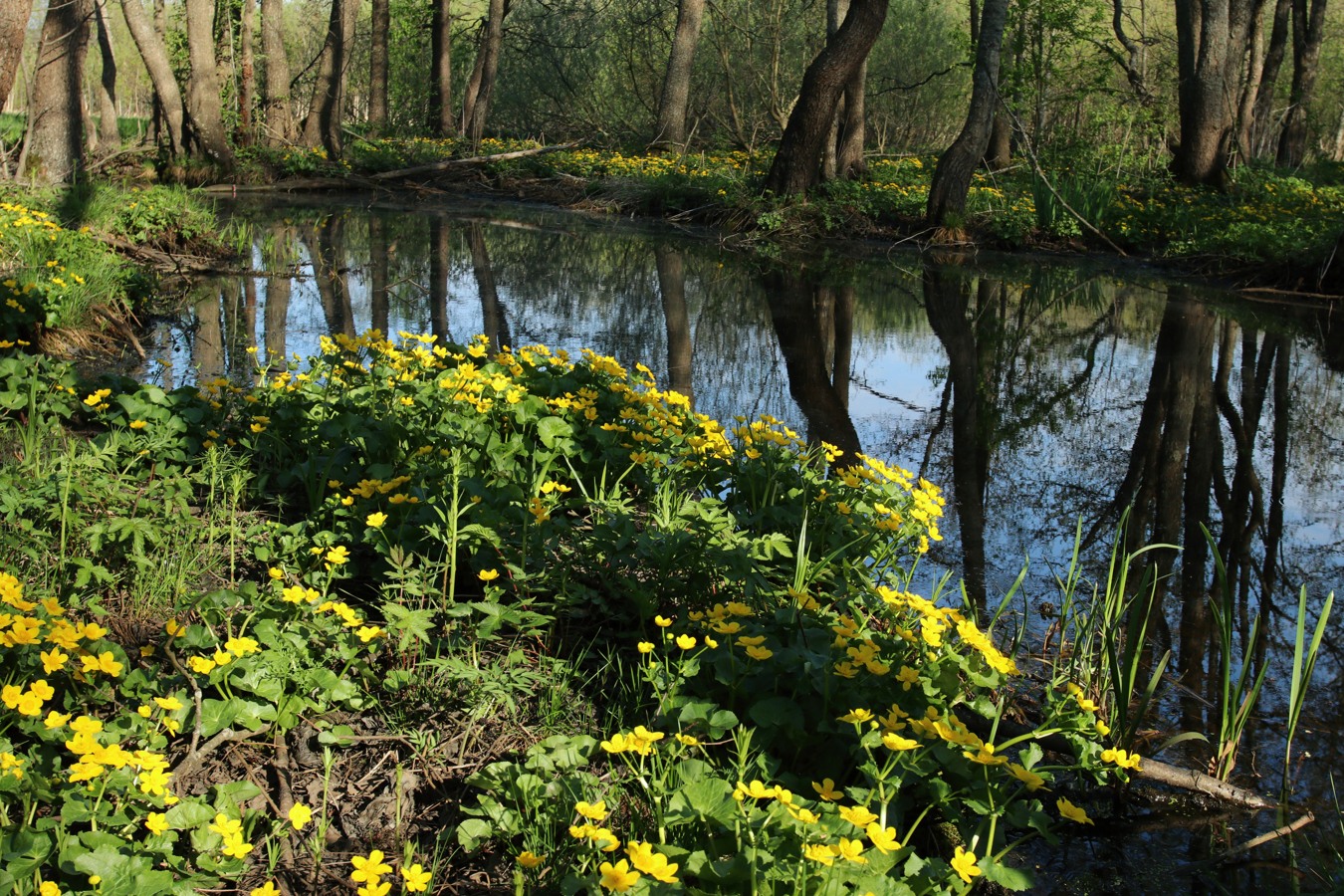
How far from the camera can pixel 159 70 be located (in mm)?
15500

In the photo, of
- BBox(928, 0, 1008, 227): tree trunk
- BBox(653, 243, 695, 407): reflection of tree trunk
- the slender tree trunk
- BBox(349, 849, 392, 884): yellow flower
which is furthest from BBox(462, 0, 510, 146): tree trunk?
BBox(349, 849, 392, 884): yellow flower

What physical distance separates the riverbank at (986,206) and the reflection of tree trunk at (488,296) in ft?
11.1

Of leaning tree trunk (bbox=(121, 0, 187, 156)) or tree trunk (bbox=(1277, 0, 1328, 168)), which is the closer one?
leaning tree trunk (bbox=(121, 0, 187, 156))

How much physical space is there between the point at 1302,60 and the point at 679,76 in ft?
46.5

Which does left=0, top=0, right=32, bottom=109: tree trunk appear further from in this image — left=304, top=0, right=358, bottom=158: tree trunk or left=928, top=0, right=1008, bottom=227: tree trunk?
left=304, top=0, right=358, bottom=158: tree trunk

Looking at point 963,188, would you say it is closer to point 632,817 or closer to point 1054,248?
point 1054,248

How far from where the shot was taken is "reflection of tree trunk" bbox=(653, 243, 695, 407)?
7315mm

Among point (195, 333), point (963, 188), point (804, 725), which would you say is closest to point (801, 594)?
point (804, 725)

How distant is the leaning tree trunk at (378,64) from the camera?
80.7ft

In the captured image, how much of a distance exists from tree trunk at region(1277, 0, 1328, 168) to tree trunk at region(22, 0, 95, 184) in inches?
856

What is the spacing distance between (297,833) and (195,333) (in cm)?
602

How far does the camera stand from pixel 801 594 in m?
2.97

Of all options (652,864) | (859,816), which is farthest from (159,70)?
(859,816)

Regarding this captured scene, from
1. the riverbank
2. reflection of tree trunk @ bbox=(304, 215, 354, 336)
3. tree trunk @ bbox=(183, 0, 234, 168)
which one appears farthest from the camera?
tree trunk @ bbox=(183, 0, 234, 168)
